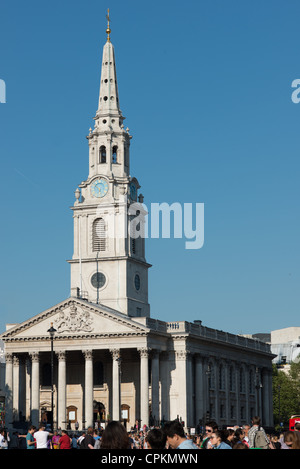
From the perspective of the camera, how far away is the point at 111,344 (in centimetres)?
9338

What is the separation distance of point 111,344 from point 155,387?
560cm

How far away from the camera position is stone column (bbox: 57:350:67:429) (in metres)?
92.7

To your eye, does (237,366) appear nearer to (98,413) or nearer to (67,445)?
(98,413)

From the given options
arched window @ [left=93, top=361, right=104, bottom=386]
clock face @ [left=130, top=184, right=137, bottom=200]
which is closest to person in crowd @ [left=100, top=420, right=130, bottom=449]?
arched window @ [left=93, top=361, right=104, bottom=386]

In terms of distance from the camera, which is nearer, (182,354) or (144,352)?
(144,352)

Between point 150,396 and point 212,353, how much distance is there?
981cm

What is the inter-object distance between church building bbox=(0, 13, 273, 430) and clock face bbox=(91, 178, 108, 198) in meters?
0.10

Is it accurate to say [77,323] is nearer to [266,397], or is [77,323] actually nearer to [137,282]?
[137,282]

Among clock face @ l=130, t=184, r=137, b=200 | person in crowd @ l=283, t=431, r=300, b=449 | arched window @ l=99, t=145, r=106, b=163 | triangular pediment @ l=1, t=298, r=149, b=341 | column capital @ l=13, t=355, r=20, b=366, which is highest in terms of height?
arched window @ l=99, t=145, r=106, b=163

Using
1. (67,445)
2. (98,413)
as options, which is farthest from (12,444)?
(98,413)

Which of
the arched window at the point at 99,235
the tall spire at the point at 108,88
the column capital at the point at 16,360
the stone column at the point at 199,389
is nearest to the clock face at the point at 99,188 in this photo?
the arched window at the point at 99,235

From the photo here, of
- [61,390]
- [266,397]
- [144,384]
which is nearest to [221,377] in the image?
[266,397]

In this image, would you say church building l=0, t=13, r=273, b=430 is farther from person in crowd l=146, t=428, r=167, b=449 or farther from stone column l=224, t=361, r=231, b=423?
person in crowd l=146, t=428, r=167, b=449

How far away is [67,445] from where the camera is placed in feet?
115
